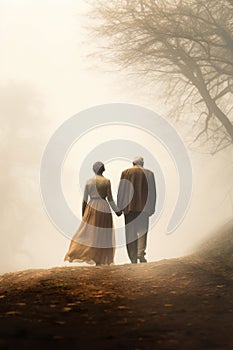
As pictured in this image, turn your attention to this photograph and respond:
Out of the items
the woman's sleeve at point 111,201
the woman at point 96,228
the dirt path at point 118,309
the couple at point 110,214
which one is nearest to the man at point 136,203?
the couple at point 110,214

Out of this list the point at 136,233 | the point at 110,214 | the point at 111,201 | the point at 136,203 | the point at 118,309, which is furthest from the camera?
the point at 110,214

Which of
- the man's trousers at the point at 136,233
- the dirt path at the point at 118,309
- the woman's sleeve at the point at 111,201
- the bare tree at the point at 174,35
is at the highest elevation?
the bare tree at the point at 174,35

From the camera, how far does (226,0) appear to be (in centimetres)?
1232

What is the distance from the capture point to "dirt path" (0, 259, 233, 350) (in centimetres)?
385

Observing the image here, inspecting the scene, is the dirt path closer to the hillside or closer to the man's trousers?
the hillside

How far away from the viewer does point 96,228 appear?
1037 centimetres

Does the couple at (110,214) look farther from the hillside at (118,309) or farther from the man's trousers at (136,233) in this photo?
the hillside at (118,309)

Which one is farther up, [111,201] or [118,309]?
[111,201]

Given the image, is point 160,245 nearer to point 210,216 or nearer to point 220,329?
point 210,216

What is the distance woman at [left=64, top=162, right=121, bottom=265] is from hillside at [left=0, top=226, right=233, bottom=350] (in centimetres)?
238

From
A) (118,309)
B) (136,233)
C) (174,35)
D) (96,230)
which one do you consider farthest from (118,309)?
(174,35)

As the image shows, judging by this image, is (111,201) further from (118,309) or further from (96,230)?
(118,309)

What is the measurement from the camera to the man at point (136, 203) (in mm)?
9930

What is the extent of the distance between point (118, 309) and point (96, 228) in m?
5.42
